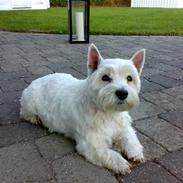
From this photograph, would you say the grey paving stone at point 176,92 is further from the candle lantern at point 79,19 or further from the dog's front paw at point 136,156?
the candle lantern at point 79,19

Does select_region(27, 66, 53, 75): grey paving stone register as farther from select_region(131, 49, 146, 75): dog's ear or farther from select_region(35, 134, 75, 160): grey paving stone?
select_region(131, 49, 146, 75): dog's ear

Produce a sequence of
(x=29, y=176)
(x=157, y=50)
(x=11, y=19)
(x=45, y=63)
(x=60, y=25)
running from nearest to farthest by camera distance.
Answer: (x=29, y=176) < (x=45, y=63) < (x=157, y=50) < (x=60, y=25) < (x=11, y=19)

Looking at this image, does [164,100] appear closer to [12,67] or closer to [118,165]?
[118,165]

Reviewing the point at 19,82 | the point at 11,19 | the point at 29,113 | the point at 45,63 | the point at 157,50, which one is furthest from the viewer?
the point at 11,19

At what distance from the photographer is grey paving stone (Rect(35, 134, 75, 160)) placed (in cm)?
323

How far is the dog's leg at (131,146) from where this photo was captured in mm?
3054

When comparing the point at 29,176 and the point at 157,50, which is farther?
the point at 157,50

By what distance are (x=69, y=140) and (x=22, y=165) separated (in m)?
0.62

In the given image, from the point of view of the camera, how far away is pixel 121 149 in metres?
3.24

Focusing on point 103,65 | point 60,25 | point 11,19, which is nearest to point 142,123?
point 103,65

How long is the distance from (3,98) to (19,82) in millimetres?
775

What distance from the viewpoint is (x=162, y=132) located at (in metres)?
3.67

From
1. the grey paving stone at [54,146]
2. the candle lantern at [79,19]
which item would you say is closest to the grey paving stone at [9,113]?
the grey paving stone at [54,146]

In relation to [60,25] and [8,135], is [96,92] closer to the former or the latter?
[8,135]
